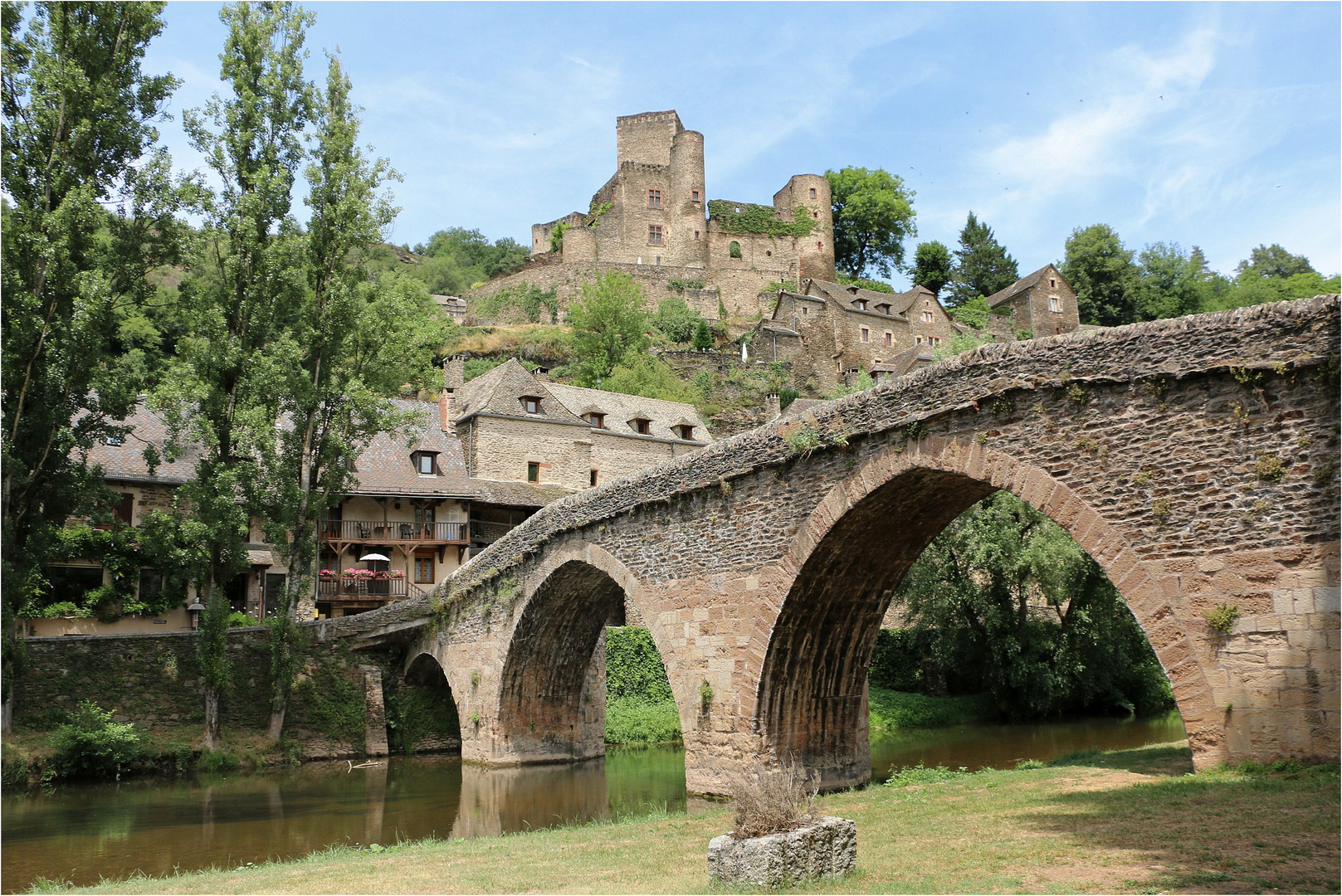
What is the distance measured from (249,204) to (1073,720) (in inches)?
904

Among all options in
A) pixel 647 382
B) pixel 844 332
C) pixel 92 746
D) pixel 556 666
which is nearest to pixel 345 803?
pixel 556 666

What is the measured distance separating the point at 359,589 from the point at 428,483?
4.02 metres

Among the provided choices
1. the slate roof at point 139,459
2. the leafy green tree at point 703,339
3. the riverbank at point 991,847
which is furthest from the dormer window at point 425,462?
the leafy green tree at point 703,339

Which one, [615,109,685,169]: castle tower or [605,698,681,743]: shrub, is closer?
[605,698,681,743]: shrub

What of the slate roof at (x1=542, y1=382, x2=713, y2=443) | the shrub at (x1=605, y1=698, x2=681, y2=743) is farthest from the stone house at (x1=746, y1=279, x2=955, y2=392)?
the shrub at (x1=605, y1=698, x2=681, y2=743)

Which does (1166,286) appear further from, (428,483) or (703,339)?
(428,483)

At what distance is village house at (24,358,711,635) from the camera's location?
28703 millimetres

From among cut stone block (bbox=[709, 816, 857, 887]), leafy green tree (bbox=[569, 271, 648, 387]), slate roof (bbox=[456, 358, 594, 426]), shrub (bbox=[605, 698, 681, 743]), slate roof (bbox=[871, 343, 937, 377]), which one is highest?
leafy green tree (bbox=[569, 271, 648, 387])

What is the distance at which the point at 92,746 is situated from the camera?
1995cm

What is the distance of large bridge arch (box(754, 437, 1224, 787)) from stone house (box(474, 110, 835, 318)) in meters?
56.4

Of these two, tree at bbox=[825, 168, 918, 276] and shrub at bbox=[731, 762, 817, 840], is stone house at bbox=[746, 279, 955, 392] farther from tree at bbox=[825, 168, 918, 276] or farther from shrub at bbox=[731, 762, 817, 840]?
shrub at bbox=[731, 762, 817, 840]

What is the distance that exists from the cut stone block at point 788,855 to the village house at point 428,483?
18831 mm

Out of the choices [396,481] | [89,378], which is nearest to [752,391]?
[396,481]

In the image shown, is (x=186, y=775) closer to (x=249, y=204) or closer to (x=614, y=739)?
(x=614, y=739)
